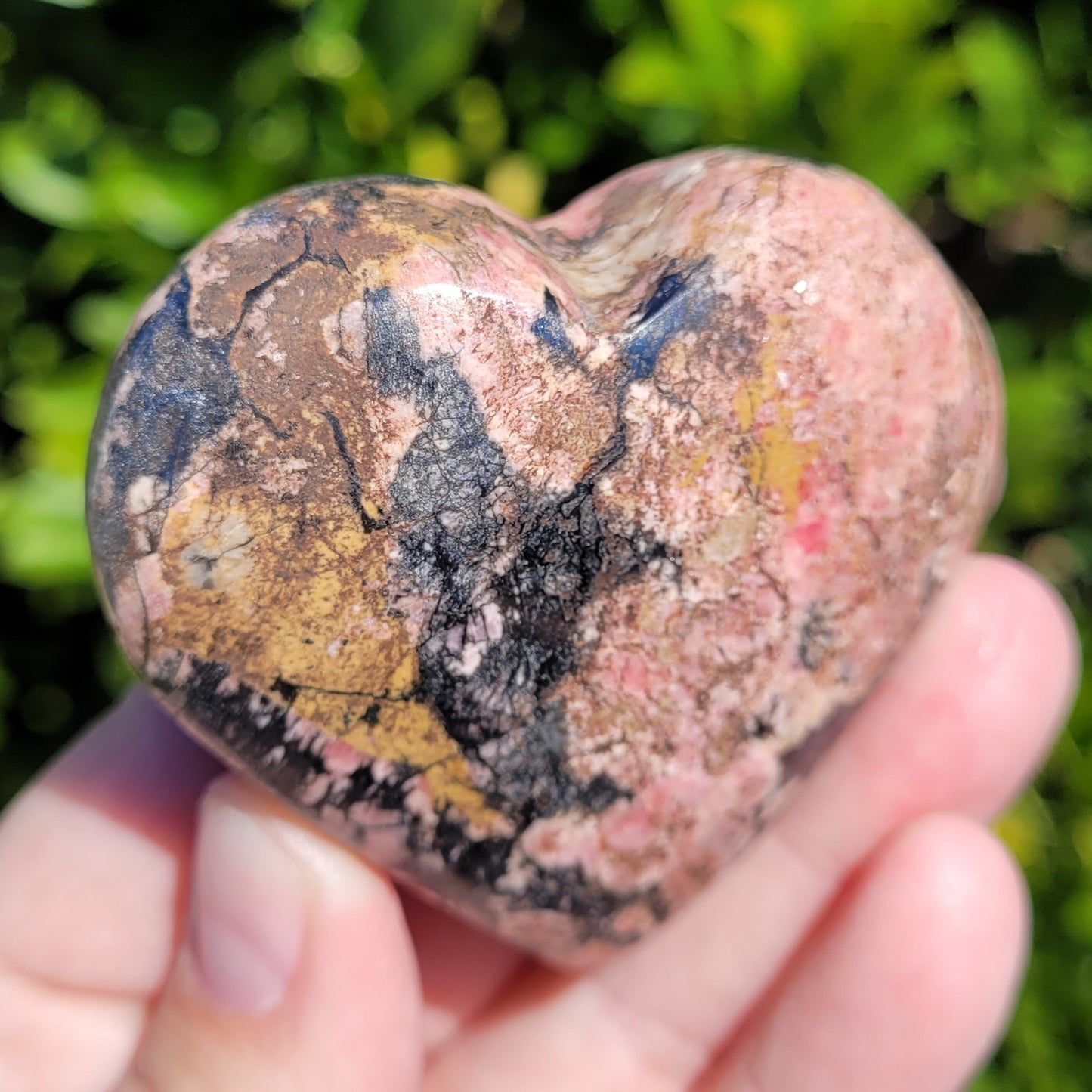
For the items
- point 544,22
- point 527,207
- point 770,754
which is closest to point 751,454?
point 770,754

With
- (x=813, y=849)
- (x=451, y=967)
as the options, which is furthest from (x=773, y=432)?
(x=451, y=967)

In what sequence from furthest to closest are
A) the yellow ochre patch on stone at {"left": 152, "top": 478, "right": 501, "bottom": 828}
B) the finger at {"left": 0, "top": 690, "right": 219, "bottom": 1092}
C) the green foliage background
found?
1. the green foliage background
2. the finger at {"left": 0, "top": 690, "right": 219, "bottom": 1092}
3. the yellow ochre patch on stone at {"left": 152, "top": 478, "right": 501, "bottom": 828}

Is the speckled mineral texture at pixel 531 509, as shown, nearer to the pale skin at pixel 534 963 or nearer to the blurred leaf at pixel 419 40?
the pale skin at pixel 534 963

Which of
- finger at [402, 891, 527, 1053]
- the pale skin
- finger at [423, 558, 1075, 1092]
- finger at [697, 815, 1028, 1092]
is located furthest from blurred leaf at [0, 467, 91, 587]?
finger at [697, 815, 1028, 1092]

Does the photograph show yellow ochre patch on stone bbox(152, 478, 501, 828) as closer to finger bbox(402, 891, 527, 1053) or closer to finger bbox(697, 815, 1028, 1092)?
finger bbox(402, 891, 527, 1053)

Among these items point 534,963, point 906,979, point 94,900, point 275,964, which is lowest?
point 534,963

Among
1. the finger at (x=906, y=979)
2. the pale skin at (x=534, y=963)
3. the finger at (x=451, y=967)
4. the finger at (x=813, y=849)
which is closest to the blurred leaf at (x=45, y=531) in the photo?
the pale skin at (x=534, y=963)

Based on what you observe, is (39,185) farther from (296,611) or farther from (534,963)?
(534,963)
